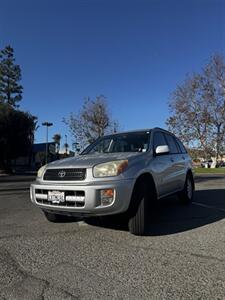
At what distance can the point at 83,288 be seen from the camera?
3191 millimetres

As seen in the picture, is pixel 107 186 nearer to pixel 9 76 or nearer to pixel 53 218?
pixel 53 218

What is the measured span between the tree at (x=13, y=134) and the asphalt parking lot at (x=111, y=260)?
91.1ft

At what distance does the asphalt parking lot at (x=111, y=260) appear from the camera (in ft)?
10.3

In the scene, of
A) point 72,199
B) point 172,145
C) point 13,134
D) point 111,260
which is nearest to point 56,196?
point 72,199

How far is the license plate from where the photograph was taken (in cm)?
499

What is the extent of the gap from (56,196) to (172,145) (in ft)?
11.2

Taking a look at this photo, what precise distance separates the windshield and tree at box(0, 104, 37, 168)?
89.9 feet

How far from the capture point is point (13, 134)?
33.1 m

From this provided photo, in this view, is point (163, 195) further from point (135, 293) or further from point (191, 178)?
point (135, 293)

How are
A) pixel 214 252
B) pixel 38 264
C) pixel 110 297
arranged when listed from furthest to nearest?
pixel 214 252 < pixel 38 264 < pixel 110 297

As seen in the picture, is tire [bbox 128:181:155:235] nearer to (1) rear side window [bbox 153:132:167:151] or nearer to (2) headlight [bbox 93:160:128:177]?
(2) headlight [bbox 93:160:128:177]

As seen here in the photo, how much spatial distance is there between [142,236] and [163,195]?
1451mm

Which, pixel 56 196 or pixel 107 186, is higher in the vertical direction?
pixel 107 186

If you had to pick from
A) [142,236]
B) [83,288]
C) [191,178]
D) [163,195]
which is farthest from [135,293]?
[191,178]
